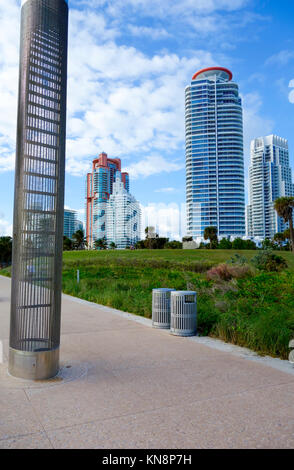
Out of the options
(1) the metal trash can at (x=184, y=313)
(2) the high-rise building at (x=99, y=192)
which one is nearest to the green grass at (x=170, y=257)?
(1) the metal trash can at (x=184, y=313)

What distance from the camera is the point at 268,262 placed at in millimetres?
18906

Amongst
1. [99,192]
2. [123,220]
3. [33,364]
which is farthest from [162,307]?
[99,192]

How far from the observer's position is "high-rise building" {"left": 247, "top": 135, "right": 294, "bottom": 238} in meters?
164

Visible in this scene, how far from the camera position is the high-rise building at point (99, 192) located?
477ft

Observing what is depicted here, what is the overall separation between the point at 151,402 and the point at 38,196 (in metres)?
2.71

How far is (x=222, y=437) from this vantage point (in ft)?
9.34

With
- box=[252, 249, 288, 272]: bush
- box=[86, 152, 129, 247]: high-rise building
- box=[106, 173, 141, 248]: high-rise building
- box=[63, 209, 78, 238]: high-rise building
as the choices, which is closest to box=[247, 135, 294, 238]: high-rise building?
box=[106, 173, 141, 248]: high-rise building

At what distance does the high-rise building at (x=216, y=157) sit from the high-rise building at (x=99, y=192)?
1402 inches

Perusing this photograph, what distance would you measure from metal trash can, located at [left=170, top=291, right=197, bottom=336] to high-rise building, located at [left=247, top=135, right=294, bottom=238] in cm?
16538

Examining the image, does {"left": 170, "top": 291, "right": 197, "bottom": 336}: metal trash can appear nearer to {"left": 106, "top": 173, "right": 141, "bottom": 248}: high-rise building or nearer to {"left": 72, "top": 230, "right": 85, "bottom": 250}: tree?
{"left": 72, "top": 230, "right": 85, "bottom": 250}: tree

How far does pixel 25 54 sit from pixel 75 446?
4.36 m

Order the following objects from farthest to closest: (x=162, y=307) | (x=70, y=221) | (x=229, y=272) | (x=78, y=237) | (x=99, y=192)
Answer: (x=70, y=221), (x=99, y=192), (x=78, y=237), (x=229, y=272), (x=162, y=307)

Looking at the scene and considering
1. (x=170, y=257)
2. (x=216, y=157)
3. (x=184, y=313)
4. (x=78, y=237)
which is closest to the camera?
(x=184, y=313)

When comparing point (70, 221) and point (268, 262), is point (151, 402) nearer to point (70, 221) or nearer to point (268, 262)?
point (268, 262)
